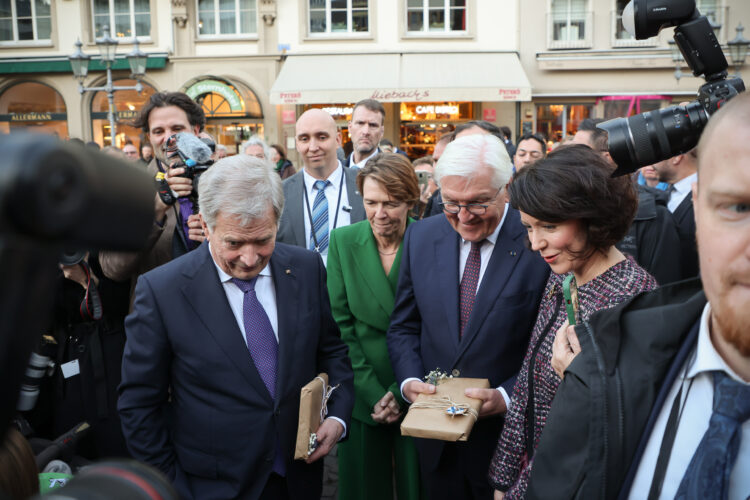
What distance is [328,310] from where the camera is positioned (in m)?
2.71

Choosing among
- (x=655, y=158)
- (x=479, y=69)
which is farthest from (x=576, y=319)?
(x=479, y=69)

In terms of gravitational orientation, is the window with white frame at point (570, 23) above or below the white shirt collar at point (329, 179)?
above

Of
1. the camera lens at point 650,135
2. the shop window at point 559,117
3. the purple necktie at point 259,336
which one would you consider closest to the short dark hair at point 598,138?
the camera lens at point 650,135

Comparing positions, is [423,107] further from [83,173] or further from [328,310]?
[83,173]

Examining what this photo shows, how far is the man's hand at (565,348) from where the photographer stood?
5.63 ft

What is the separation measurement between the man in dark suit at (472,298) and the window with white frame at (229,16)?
54.5ft

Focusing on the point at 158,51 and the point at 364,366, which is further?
the point at 158,51

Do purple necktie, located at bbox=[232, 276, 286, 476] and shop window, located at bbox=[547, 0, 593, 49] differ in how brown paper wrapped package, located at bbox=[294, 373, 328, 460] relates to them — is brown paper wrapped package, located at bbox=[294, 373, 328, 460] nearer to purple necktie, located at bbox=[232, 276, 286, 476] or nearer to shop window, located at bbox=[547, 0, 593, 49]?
purple necktie, located at bbox=[232, 276, 286, 476]

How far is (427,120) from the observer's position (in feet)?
58.9

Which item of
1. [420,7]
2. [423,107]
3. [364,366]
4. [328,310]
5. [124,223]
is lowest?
[364,366]

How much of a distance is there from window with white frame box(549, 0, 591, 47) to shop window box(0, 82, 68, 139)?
14.6 metres

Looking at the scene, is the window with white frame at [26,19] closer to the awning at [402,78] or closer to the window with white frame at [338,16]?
the awning at [402,78]

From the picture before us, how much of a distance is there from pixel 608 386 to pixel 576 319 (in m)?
0.78

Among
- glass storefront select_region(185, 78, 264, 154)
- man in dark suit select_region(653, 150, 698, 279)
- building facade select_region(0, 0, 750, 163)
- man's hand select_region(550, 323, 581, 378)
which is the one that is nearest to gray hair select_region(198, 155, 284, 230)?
man's hand select_region(550, 323, 581, 378)
